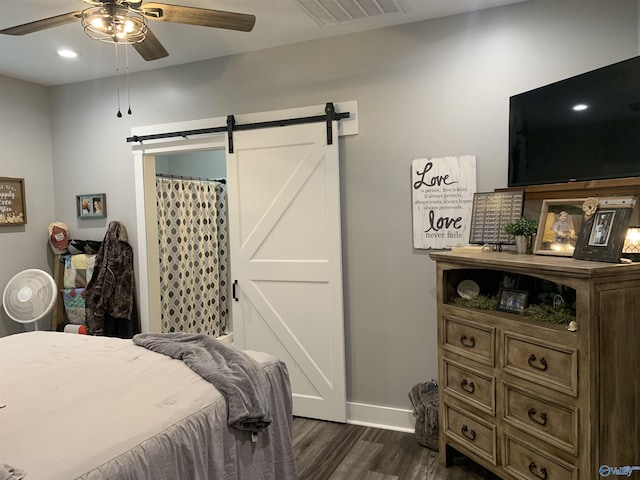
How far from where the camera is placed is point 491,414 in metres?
2.32

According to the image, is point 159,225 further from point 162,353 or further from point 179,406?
point 179,406

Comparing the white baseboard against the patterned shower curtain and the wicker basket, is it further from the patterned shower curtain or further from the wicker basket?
the patterned shower curtain

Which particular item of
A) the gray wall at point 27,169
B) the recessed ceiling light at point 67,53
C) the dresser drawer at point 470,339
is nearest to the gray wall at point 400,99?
the dresser drawer at point 470,339

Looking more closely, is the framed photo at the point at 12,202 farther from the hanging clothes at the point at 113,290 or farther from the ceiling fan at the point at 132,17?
the ceiling fan at the point at 132,17

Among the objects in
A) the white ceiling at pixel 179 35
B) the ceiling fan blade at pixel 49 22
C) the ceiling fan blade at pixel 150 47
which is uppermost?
the white ceiling at pixel 179 35

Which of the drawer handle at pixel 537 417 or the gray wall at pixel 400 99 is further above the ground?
the gray wall at pixel 400 99

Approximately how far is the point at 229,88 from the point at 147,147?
92cm

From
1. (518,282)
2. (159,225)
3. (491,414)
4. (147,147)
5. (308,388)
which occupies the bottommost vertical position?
(308,388)

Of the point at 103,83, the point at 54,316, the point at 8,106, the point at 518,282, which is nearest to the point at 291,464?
the point at 518,282

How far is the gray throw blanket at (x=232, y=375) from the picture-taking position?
1.86m

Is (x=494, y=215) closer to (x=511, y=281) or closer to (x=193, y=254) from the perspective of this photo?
(x=511, y=281)

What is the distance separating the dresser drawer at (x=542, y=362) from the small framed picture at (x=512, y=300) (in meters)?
0.15

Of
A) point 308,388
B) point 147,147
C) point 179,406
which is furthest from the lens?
point 147,147

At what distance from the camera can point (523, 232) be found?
2391mm
